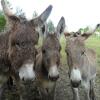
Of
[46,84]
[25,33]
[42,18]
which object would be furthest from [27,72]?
[46,84]

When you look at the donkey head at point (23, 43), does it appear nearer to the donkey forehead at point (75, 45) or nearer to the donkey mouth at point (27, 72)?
the donkey mouth at point (27, 72)

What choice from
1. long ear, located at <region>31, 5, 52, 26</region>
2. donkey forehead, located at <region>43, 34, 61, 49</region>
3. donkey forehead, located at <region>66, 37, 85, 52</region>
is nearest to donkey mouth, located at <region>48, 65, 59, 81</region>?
donkey forehead, located at <region>43, 34, 61, 49</region>

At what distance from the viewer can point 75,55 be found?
892 centimetres

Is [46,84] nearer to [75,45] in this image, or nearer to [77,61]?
[77,61]

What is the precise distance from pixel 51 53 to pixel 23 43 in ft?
4.44

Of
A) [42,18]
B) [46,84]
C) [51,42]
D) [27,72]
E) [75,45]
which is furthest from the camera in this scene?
[46,84]

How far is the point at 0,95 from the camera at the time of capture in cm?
993

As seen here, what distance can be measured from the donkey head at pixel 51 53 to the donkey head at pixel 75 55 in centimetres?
34

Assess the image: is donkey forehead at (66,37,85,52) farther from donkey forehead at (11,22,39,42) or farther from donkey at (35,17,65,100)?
donkey forehead at (11,22,39,42)

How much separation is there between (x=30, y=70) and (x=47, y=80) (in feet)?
6.89

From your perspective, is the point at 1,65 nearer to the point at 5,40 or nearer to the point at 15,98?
the point at 5,40

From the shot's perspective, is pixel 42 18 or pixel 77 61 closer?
pixel 42 18

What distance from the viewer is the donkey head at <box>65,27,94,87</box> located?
8477 mm

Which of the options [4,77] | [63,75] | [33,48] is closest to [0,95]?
[4,77]
